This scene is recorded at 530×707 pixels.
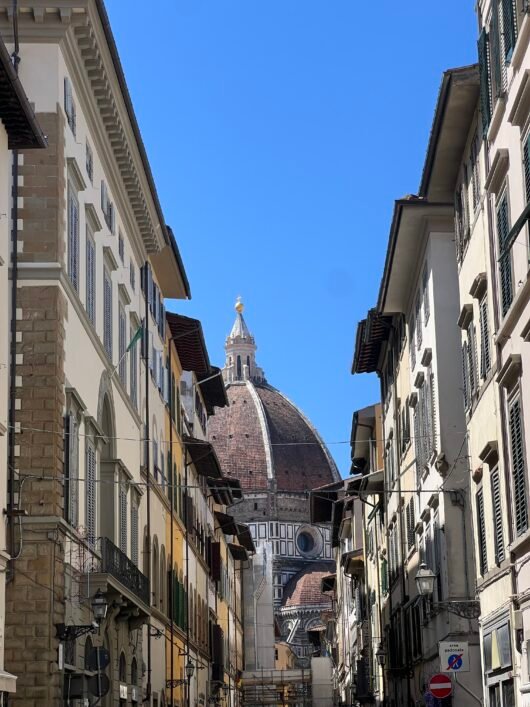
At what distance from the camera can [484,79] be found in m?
22.3

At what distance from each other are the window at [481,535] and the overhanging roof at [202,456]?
1061 inches

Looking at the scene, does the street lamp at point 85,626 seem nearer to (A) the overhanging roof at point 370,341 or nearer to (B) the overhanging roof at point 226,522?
(A) the overhanging roof at point 370,341

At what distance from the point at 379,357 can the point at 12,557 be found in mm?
26726

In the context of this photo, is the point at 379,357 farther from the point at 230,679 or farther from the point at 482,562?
the point at 230,679

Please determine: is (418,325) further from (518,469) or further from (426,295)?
(518,469)

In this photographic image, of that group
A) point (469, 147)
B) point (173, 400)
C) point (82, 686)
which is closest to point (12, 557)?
point (82, 686)

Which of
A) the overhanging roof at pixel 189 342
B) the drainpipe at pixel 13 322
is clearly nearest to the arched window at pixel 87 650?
the drainpipe at pixel 13 322

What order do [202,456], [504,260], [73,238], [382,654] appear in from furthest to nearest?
1. [202,456]
2. [382,654]
3. [73,238]
4. [504,260]

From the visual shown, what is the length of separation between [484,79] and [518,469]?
6.18 m

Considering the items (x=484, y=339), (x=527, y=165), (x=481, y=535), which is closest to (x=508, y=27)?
(x=527, y=165)

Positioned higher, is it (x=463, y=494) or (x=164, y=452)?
(x=164, y=452)

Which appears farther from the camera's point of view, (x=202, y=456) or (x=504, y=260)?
(x=202, y=456)

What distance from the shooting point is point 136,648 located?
36.0 metres

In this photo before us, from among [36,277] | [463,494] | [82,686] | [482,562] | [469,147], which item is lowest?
[82,686]
